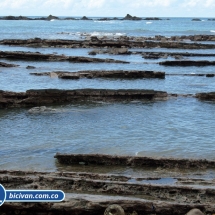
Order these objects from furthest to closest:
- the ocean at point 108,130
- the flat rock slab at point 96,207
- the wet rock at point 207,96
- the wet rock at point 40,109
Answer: the wet rock at point 207,96, the wet rock at point 40,109, the ocean at point 108,130, the flat rock slab at point 96,207

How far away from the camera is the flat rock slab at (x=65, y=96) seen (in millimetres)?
16312

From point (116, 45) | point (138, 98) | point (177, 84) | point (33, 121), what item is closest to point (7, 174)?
point (33, 121)

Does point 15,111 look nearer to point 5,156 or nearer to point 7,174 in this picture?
point 5,156

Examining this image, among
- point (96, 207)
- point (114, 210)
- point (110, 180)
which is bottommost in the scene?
point (110, 180)

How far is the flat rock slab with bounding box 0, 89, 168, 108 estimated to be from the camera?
16.3 meters

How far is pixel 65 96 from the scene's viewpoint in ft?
56.2

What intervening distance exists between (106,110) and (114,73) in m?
8.11

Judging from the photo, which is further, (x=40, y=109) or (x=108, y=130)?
(x=40, y=109)

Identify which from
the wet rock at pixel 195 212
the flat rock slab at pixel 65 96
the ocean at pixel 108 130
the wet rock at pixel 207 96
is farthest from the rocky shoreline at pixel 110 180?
the wet rock at pixel 207 96

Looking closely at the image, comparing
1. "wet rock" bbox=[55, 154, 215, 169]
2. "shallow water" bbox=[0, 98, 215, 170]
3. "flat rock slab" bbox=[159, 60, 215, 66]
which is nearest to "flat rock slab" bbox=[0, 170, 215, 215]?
"wet rock" bbox=[55, 154, 215, 169]

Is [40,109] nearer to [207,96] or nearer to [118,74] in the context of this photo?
[207,96]

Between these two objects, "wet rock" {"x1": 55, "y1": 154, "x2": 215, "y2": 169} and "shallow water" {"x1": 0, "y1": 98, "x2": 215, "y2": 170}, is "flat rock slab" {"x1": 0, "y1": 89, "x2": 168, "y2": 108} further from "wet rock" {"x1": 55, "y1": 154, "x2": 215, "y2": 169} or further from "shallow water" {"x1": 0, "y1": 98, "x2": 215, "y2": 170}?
"wet rock" {"x1": 55, "y1": 154, "x2": 215, "y2": 169}

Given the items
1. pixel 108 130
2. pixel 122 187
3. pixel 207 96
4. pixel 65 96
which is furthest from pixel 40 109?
pixel 122 187

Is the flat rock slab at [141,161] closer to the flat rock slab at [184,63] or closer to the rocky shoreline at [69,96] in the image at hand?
the rocky shoreline at [69,96]
